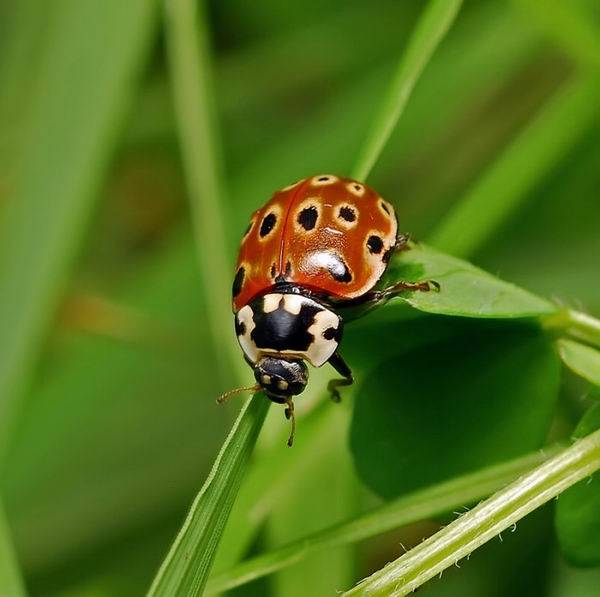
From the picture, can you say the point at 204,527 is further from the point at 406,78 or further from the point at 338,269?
the point at 406,78

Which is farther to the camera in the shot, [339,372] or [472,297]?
[339,372]

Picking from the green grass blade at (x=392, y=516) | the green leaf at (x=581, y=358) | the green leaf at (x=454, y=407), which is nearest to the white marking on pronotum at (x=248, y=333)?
the green leaf at (x=454, y=407)

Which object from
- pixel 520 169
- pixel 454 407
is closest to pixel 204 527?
pixel 454 407

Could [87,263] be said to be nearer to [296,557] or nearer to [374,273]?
[374,273]

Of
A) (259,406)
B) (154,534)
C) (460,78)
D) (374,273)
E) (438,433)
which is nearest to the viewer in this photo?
(259,406)

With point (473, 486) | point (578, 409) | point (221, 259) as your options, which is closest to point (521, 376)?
point (473, 486)
